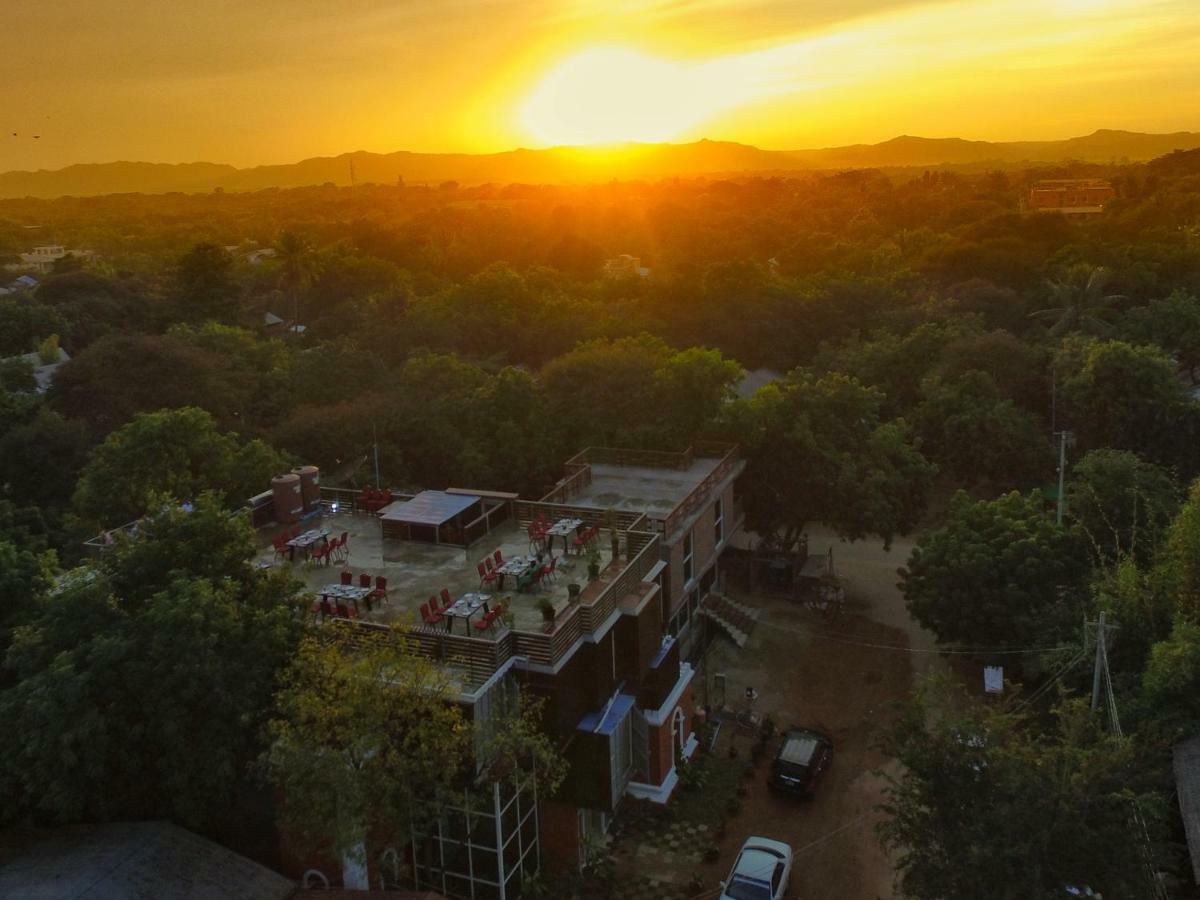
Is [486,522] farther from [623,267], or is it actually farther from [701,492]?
[623,267]

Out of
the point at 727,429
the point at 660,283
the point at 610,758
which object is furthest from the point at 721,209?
the point at 610,758

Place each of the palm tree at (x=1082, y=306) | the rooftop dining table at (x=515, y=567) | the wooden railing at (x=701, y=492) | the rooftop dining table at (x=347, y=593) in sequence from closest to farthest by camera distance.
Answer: the rooftop dining table at (x=347, y=593)
the rooftop dining table at (x=515, y=567)
the wooden railing at (x=701, y=492)
the palm tree at (x=1082, y=306)

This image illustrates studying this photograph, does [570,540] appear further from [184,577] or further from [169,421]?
[169,421]

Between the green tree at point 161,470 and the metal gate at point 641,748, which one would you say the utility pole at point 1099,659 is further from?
the green tree at point 161,470

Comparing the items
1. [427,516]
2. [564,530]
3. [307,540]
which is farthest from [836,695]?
[307,540]

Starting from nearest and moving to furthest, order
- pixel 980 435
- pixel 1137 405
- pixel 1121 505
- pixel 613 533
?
1. pixel 613 533
2. pixel 1121 505
3. pixel 1137 405
4. pixel 980 435

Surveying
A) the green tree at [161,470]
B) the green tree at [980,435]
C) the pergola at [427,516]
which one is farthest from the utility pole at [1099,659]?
the green tree at [161,470]

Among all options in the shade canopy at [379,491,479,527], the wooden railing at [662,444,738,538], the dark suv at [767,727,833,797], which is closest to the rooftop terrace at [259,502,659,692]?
the shade canopy at [379,491,479,527]
